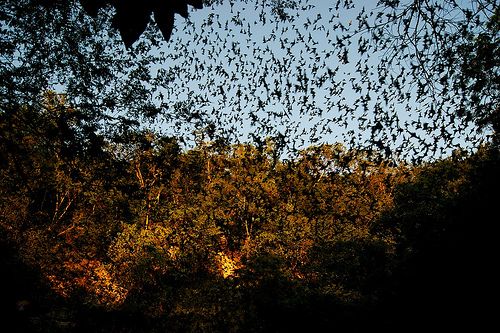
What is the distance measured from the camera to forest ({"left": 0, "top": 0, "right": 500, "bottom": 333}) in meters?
6.20

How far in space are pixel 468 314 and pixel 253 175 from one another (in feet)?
56.1

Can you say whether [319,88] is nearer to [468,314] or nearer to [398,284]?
[468,314]

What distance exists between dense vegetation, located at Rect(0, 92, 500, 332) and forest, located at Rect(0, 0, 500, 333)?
0.08 metres

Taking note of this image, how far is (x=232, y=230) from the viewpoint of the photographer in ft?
85.9

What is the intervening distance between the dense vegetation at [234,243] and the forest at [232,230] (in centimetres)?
8

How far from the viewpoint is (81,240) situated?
86.9 feet

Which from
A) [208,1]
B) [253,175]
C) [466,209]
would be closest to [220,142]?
[208,1]

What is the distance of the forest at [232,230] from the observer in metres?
6.20

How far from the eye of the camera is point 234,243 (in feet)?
84.7

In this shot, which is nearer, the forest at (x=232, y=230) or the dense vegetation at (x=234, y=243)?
the forest at (x=232, y=230)

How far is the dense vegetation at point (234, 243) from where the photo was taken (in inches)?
326

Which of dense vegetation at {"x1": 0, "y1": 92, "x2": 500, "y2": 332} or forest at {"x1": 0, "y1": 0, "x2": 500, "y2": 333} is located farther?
dense vegetation at {"x1": 0, "y1": 92, "x2": 500, "y2": 332}

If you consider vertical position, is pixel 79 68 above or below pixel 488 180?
above

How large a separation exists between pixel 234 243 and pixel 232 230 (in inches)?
39.2
